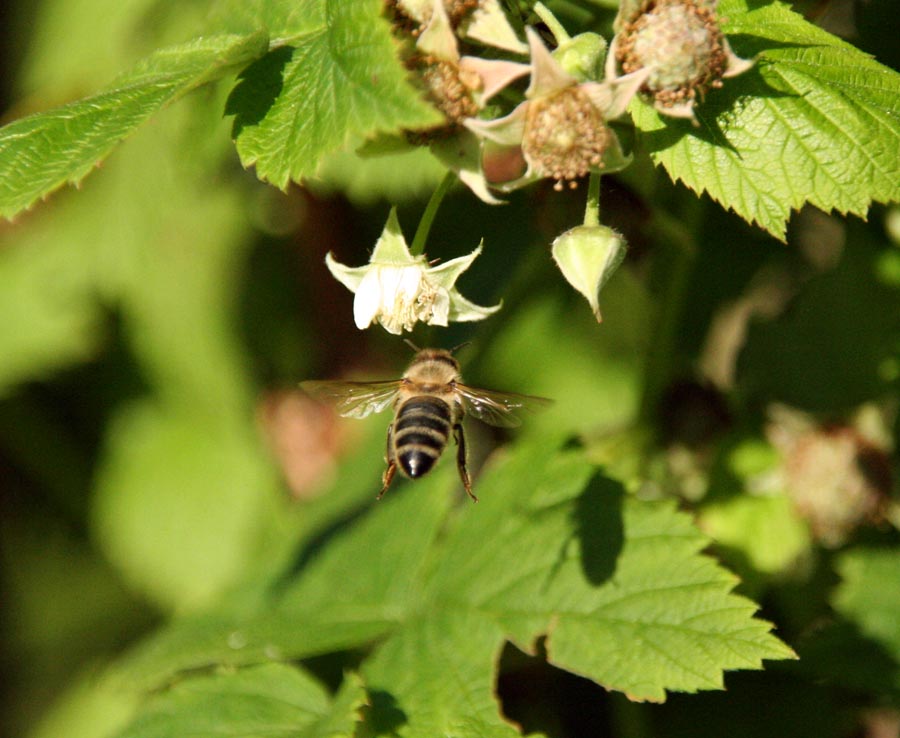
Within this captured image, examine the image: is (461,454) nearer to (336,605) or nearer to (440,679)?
(440,679)

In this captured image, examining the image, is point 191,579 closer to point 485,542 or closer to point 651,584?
point 485,542

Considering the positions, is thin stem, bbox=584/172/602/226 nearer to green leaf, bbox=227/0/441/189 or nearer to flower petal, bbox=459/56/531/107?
flower petal, bbox=459/56/531/107

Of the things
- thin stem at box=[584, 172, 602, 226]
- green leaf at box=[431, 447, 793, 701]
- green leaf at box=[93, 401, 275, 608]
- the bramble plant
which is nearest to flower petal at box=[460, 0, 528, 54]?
the bramble plant

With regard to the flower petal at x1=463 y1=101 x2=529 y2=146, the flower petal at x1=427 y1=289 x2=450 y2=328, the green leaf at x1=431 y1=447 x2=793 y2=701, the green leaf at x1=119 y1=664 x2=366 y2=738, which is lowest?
the green leaf at x1=119 y1=664 x2=366 y2=738

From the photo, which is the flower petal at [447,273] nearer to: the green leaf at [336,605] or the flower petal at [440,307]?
the flower petal at [440,307]

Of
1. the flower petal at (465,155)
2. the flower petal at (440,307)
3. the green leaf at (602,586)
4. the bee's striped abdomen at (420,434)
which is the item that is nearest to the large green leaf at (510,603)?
the green leaf at (602,586)

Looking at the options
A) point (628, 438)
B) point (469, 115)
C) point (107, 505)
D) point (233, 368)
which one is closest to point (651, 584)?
point (628, 438)

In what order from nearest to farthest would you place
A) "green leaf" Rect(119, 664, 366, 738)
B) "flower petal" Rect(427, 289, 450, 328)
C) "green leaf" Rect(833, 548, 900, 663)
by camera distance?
"flower petal" Rect(427, 289, 450, 328) → "green leaf" Rect(119, 664, 366, 738) → "green leaf" Rect(833, 548, 900, 663)
